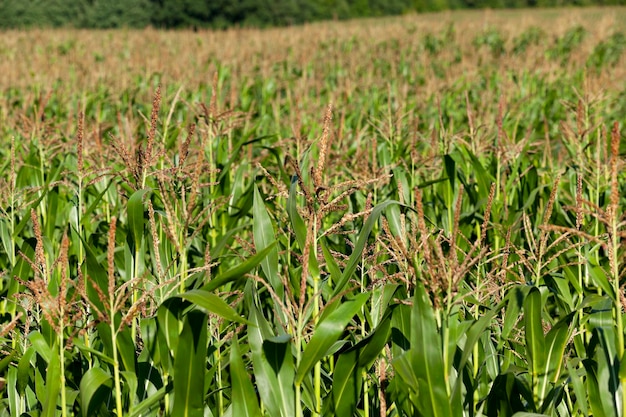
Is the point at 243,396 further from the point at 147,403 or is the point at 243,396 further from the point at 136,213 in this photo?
the point at 136,213

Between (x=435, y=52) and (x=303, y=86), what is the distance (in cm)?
881

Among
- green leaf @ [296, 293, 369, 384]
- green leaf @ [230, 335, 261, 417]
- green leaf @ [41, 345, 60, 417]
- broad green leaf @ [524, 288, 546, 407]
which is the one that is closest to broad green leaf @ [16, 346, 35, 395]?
green leaf @ [41, 345, 60, 417]

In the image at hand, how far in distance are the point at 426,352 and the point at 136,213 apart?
3.63 feet

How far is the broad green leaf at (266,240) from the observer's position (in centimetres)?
238

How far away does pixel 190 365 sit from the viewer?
1.96 m

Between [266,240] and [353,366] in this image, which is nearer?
[353,366]

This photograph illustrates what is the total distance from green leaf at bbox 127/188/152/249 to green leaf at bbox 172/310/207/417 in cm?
62

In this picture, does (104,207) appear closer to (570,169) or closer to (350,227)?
(350,227)

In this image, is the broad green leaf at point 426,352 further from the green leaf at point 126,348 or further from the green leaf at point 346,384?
the green leaf at point 126,348

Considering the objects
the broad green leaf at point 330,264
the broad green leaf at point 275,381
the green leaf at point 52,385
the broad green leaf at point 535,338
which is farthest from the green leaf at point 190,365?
the broad green leaf at point 535,338

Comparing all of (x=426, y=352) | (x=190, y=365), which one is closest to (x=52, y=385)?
(x=190, y=365)

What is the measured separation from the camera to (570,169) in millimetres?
4945

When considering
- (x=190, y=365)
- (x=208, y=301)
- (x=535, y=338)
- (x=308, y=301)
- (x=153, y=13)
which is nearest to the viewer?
(x=208, y=301)

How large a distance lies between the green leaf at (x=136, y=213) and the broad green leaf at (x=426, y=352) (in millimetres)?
1021
